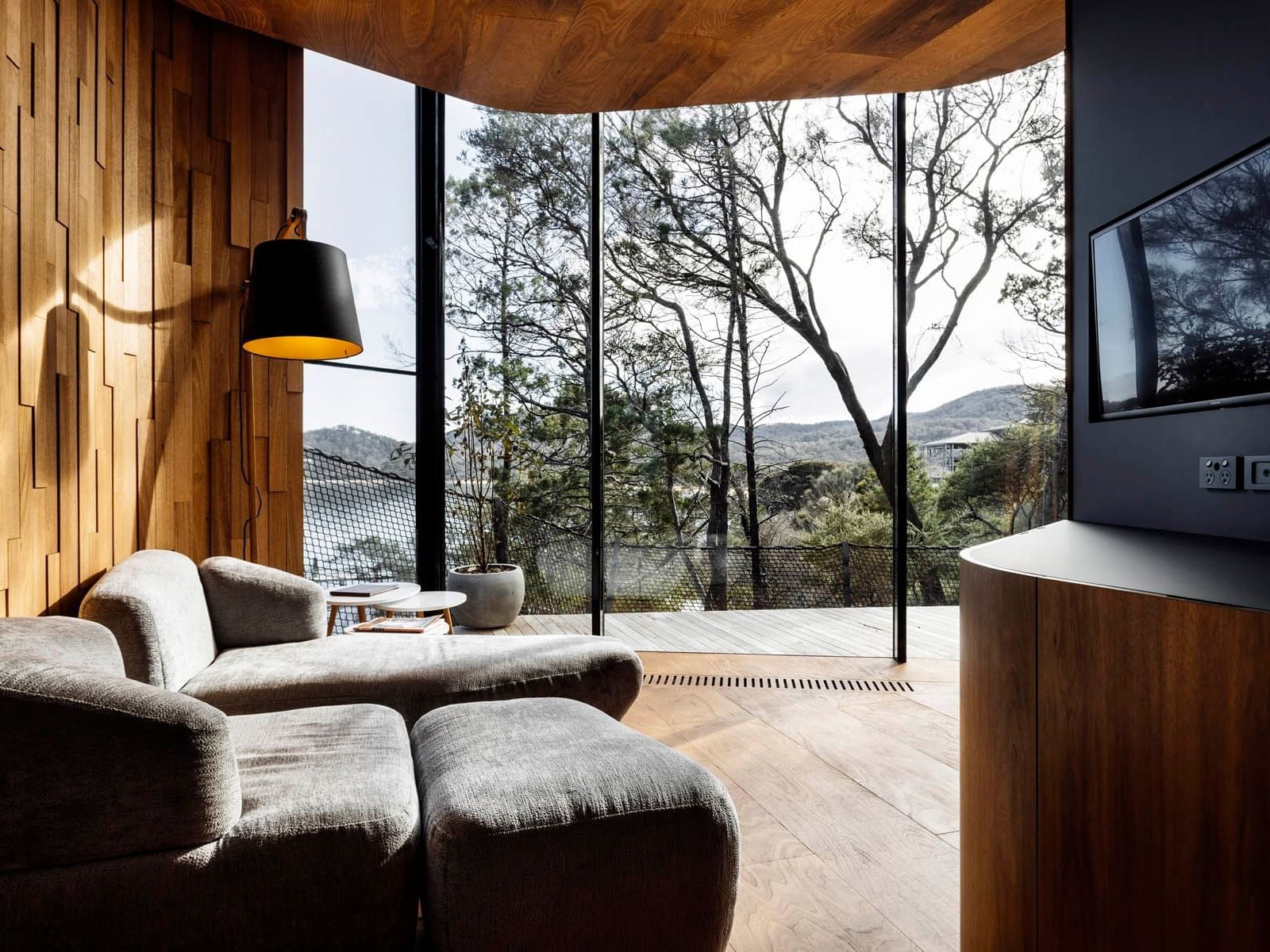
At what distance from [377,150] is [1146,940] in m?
4.39

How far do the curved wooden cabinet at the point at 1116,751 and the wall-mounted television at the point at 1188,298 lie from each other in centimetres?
56

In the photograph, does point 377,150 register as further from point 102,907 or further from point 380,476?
point 102,907

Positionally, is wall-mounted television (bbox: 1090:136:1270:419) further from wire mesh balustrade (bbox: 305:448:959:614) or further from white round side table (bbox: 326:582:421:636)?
white round side table (bbox: 326:582:421:636)

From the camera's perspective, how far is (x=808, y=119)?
3916 millimetres

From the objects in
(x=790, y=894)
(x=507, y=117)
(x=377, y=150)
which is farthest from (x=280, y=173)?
(x=790, y=894)

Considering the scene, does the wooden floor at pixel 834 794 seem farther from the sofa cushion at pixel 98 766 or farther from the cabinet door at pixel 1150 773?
the sofa cushion at pixel 98 766

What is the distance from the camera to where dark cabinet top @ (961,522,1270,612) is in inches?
43.1

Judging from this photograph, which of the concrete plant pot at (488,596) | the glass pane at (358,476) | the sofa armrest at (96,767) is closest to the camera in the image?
the sofa armrest at (96,767)

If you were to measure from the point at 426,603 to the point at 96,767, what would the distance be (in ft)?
7.42

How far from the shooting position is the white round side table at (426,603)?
3.24 m

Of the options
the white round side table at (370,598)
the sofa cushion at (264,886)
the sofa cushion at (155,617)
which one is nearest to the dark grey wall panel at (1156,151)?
the sofa cushion at (264,886)

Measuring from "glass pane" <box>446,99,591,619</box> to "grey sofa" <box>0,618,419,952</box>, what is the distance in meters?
2.82

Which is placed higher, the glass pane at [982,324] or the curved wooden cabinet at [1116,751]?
the glass pane at [982,324]

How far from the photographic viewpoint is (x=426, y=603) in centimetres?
338
